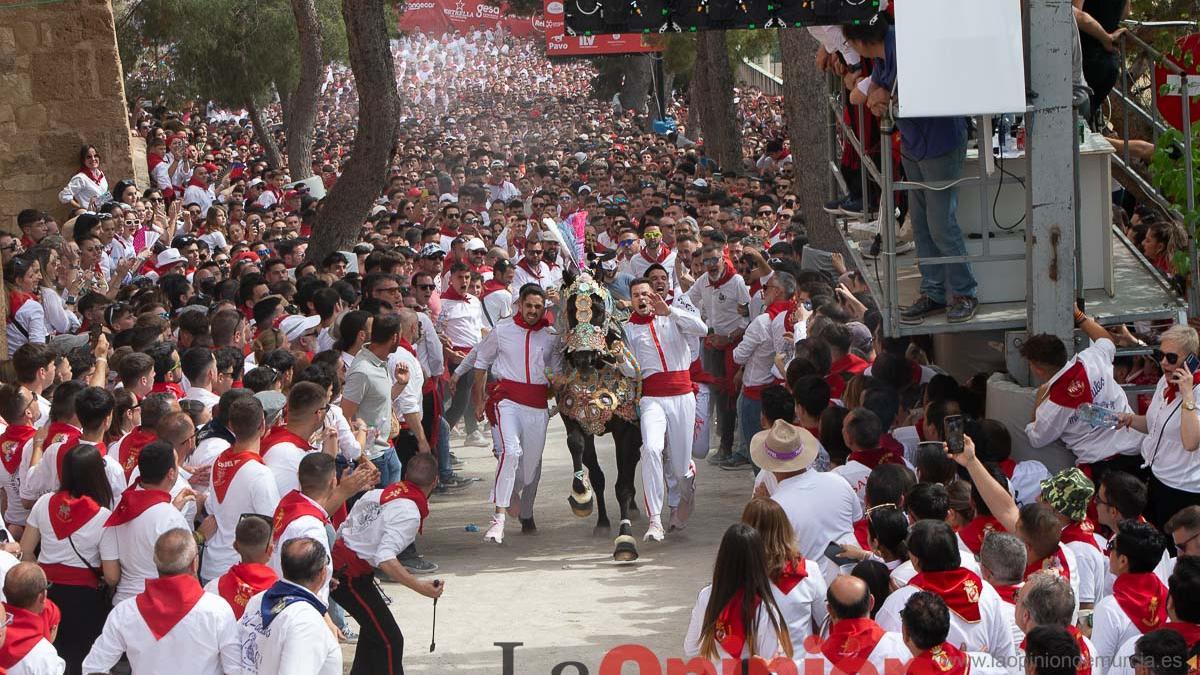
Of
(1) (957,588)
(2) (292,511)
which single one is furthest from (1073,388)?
(2) (292,511)

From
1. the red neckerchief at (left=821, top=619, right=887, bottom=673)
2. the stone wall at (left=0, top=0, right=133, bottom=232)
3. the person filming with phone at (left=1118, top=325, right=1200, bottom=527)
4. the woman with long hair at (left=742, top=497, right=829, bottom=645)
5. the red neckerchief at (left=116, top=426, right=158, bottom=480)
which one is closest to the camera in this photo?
the red neckerchief at (left=821, top=619, right=887, bottom=673)

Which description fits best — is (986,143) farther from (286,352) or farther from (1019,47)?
(286,352)

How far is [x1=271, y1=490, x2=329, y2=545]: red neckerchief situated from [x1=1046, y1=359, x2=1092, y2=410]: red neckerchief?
145 inches

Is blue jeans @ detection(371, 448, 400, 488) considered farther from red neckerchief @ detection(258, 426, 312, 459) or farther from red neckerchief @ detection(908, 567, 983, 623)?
red neckerchief @ detection(908, 567, 983, 623)

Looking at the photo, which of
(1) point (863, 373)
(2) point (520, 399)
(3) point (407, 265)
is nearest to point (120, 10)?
(3) point (407, 265)

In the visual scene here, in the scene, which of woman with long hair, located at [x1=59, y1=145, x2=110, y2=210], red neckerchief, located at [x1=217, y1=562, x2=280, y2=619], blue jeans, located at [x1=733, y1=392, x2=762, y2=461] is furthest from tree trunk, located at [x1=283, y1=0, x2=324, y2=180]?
red neckerchief, located at [x1=217, y1=562, x2=280, y2=619]

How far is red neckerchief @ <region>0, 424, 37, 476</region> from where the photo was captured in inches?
308

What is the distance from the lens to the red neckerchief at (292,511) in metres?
6.69

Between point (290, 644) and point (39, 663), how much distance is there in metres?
1.04

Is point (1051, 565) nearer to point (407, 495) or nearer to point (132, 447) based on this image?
point (407, 495)

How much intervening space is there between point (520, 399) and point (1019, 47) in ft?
14.9

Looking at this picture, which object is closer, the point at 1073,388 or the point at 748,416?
the point at 1073,388

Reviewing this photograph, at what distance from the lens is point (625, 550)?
10.1 m

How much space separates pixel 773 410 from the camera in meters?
8.73
